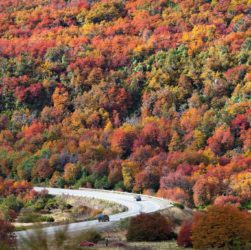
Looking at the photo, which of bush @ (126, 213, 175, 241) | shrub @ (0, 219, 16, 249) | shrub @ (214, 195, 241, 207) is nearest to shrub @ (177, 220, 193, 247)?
bush @ (126, 213, 175, 241)

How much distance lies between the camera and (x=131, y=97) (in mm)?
122312

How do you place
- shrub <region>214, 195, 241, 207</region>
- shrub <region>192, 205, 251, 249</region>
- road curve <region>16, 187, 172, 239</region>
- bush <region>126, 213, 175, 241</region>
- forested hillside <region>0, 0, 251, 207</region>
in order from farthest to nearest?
forested hillside <region>0, 0, 251, 207</region> < shrub <region>214, 195, 241, 207</region> < road curve <region>16, 187, 172, 239</region> < bush <region>126, 213, 175, 241</region> < shrub <region>192, 205, 251, 249</region>

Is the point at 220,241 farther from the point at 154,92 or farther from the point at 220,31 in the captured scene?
the point at 220,31

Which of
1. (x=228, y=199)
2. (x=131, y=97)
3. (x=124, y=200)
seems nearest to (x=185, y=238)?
(x=228, y=199)

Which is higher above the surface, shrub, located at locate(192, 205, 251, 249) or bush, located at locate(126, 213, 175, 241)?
shrub, located at locate(192, 205, 251, 249)

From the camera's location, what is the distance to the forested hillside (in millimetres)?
86500

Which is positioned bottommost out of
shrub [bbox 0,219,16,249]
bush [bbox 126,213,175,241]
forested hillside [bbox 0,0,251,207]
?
forested hillside [bbox 0,0,251,207]

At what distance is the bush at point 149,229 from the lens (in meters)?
40.9

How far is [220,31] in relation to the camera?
139500 mm

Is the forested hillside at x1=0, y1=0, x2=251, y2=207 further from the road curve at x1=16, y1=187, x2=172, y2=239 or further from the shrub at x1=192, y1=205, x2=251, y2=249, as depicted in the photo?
the shrub at x1=192, y1=205, x2=251, y2=249

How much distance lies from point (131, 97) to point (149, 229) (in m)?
81.7

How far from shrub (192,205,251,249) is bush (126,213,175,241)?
4.84 m

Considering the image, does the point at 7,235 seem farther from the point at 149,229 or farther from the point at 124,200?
the point at 124,200

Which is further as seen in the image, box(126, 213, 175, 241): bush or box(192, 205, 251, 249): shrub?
box(126, 213, 175, 241): bush
